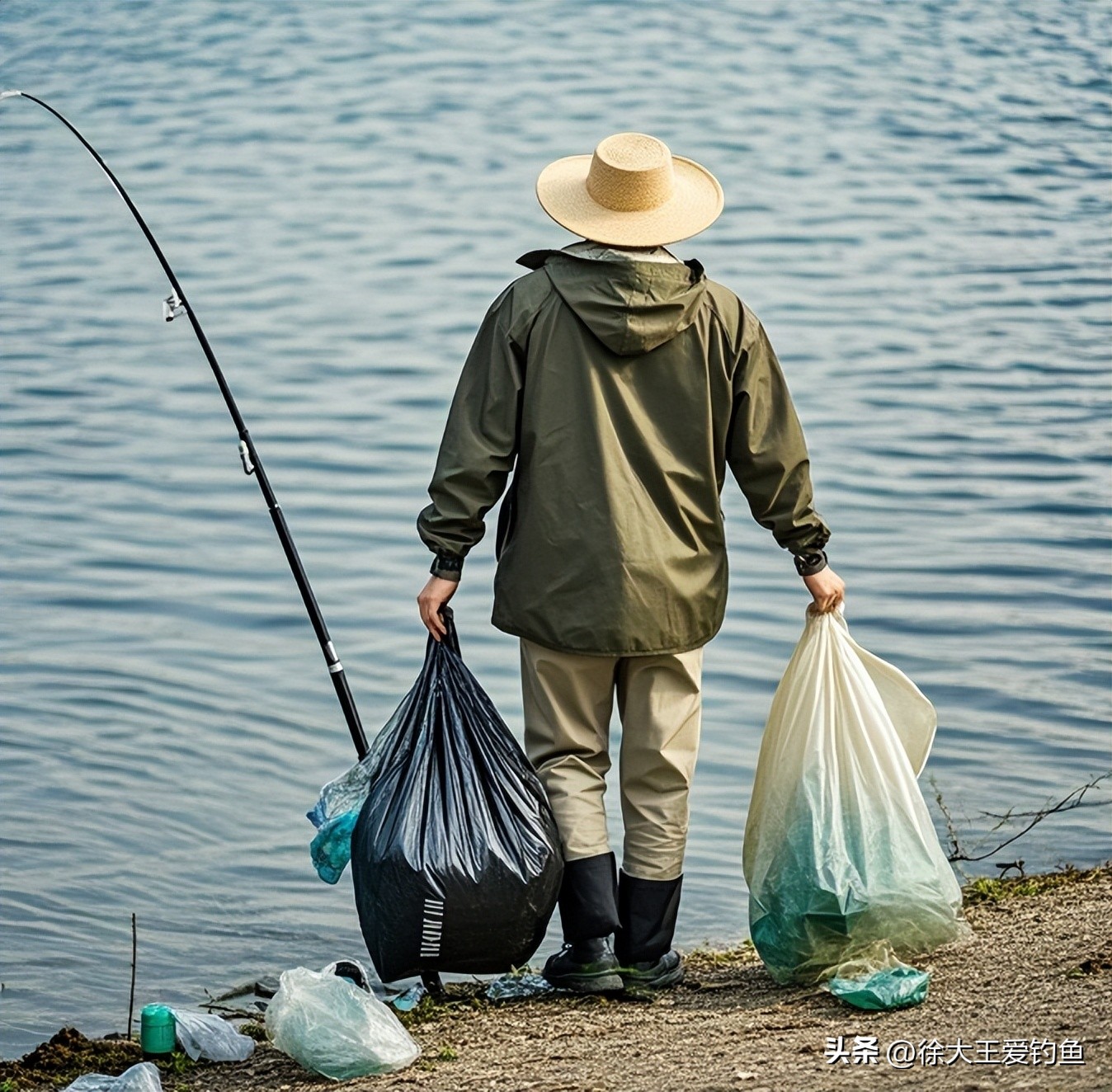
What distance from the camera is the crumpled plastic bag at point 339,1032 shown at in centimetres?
305

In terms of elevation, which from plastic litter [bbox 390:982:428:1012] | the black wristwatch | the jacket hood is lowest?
plastic litter [bbox 390:982:428:1012]

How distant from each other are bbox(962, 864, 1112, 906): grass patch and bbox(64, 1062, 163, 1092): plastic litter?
5.56ft

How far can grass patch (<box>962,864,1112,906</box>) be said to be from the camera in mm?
3938

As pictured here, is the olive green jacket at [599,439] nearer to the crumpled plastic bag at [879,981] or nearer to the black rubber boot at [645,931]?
the black rubber boot at [645,931]

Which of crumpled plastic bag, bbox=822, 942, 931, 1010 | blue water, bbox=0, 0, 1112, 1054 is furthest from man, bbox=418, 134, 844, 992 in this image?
blue water, bbox=0, 0, 1112, 1054

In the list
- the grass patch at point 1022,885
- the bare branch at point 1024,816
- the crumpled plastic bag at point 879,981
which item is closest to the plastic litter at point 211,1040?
the crumpled plastic bag at point 879,981

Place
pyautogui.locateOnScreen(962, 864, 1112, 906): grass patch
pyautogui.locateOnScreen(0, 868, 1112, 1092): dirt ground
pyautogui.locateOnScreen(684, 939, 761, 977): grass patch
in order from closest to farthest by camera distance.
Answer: pyautogui.locateOnScreen(0, 868, 1112, 1092): dirt ground, pyautogui.locateOnScreen(684, 939, 761, 977): grass patch, pyautogui.locateOnScreen(962, 864, 1112, 906): grass patch

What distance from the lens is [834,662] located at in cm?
345

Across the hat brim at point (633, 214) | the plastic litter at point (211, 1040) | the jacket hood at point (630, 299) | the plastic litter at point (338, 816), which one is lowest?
the plastic litter at point (211, 1040)

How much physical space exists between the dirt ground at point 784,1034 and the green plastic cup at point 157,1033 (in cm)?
7

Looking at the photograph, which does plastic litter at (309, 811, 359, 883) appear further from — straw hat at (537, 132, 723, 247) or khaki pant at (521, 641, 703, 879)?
straw hat at (537, 132, 723, 247)

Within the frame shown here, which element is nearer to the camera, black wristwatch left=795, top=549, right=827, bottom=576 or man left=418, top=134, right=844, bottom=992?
man left=418, top=134, right=844, bottom=992

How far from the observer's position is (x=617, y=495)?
335 centimetres

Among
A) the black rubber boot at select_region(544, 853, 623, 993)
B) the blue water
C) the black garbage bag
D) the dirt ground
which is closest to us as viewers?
the dirt ground
